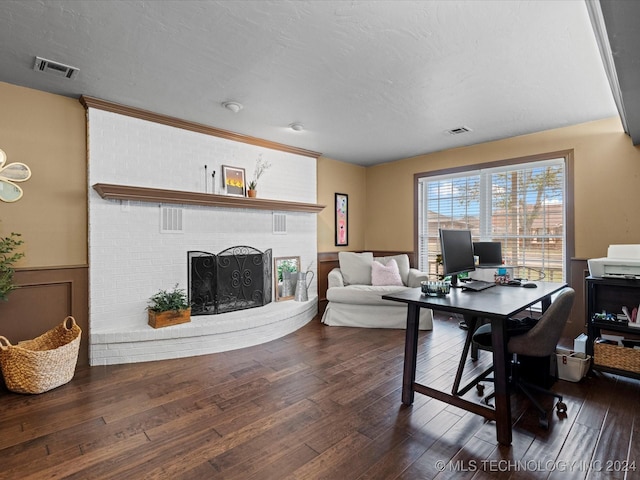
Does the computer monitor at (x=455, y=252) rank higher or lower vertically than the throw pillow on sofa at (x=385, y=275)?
higher

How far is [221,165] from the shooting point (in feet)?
13.4

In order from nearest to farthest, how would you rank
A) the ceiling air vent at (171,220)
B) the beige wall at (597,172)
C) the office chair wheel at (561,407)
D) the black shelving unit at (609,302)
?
the office chair wheel at (561,407)
the black shelving unit at (609,302)
the beige wall at (597,172)
the ceiling air vent at (171,220)

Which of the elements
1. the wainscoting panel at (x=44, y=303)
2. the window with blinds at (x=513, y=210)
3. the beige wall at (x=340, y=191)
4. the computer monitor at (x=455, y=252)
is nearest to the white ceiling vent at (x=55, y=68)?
the wainscoting panel at (x=44, y=303)

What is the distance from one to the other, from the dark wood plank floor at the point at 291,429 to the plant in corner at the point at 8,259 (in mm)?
801

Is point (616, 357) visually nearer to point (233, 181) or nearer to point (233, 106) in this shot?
point (233, 106)

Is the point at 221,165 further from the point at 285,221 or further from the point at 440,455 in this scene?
the point at 440,455

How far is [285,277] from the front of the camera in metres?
4.69

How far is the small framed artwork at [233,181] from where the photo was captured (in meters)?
4.10

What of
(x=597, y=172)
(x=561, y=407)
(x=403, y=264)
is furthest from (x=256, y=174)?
(x=597, y=172)

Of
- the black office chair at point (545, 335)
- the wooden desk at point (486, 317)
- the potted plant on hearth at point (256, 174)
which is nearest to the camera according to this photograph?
the wooden desk at point (486, 317)

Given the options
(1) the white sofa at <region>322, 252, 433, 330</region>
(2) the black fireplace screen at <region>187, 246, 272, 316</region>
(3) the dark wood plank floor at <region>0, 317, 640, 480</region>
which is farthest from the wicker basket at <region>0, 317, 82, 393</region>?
(1) the white sofa at <region>322, 252, 433, 330</region>

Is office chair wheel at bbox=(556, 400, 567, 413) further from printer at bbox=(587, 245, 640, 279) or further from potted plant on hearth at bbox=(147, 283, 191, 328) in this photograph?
potted plant on hearth at bbox=(147, 283, 191, 328)

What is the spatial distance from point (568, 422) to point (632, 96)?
229cm

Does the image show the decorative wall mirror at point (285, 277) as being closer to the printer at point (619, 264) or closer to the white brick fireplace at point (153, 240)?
the white brick fireplace at point (153, 240)
